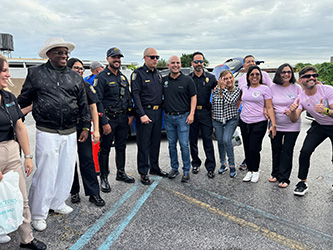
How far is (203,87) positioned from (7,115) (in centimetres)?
300

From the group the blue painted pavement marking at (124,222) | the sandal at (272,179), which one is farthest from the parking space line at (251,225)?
the sandal at (272,179)

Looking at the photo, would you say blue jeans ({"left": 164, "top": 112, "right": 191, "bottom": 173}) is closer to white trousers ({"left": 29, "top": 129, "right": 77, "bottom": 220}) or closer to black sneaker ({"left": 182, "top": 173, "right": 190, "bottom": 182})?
black sneaker ({"left": 182, "top": 173, "right": 190, "bottom": 182})

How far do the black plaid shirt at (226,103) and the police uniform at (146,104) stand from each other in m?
0.94

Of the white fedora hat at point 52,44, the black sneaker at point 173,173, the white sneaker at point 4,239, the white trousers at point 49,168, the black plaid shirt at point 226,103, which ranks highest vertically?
the white fedora hat at point 52,44

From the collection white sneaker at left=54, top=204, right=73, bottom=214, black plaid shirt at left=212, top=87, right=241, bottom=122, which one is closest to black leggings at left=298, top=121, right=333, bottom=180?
black plaid shirt at left=212, top=87, right=241, bottom=122

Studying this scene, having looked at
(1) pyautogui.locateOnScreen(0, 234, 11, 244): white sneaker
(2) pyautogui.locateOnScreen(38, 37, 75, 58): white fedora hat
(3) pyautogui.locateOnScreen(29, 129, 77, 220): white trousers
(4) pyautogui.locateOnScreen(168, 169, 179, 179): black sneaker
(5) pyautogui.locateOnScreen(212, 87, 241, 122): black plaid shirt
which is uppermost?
(2) pyautogui.locateOnScreen(38, 37, 75, 58): white fedora hat

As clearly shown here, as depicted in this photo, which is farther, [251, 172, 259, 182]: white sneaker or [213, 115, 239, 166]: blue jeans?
[213, 115, 239, 166]: blue jeans

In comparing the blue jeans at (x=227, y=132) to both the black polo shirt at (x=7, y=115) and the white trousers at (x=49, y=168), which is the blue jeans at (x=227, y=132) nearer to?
the white trousers at (x=49, y=168)

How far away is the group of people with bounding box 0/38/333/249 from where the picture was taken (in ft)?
9.19

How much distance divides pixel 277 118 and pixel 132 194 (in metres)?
2.42

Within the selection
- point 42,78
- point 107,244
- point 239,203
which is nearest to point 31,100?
point 42,78

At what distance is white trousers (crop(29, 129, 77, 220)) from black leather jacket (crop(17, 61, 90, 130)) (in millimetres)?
149

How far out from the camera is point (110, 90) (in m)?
3.88

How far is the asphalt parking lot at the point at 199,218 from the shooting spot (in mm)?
2662
